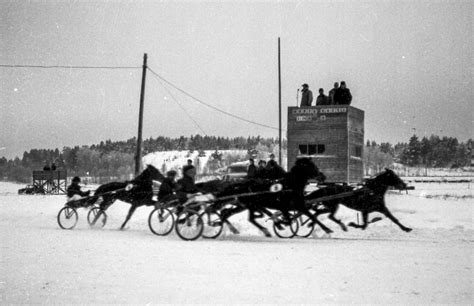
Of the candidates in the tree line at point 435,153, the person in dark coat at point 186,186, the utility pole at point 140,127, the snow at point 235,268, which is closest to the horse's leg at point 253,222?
the snow at point 235,268

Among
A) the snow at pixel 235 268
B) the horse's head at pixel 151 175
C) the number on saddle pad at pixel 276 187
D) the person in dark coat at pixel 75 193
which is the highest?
the horse's head at pixel 151 175

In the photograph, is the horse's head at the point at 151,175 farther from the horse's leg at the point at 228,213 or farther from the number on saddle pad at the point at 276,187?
the number on saddle pad at the point at 276,187

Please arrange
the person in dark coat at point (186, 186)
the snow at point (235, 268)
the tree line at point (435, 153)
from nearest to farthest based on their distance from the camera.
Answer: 1. the snow at point (235, 268)
2. the person in dark coat at point (186, 186)
3. the tree line at point (435, 153)

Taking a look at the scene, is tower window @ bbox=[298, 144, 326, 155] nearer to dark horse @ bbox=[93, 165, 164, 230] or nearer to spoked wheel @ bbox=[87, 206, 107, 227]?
dark horse @ bbox=[93, 165, 164, 230]

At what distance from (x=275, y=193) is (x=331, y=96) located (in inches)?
377

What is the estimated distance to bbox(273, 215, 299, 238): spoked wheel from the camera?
539 inches

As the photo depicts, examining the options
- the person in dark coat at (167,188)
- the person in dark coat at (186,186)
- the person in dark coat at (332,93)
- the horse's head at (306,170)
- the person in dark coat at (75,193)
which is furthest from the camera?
the person in dark coat at (332,93)

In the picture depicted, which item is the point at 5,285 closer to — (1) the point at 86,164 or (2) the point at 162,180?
(2) the point at 162,180

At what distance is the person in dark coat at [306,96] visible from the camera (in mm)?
22019

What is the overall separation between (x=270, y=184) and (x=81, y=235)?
4930 millimetres

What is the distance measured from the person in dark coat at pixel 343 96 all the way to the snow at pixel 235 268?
812 cm

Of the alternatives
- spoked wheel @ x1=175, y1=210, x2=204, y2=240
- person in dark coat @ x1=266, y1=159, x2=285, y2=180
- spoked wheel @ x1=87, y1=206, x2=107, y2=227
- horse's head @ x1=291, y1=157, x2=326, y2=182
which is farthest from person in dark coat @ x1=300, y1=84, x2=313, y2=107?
spoked wheel @ x1=175, y1=210, x2=204, y2=240

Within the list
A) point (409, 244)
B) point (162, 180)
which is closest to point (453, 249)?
point (409, 244)

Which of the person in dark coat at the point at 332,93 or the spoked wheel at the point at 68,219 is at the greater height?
the person in dark coat at the point at 332,93
